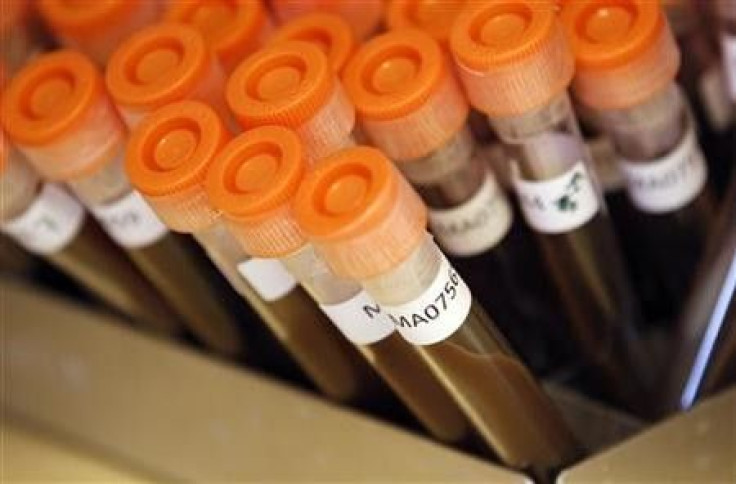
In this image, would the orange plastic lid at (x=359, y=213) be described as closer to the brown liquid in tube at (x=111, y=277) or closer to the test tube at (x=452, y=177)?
the test tube at (x=452, y=177)

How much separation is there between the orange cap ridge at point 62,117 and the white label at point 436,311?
0.43 ft

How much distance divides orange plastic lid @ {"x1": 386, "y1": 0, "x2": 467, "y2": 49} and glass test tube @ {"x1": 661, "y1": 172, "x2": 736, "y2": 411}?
0.13 meters

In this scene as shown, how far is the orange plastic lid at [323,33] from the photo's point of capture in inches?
20.6

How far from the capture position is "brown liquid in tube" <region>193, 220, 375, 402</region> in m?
0.53

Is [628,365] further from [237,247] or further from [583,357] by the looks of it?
[237,247]

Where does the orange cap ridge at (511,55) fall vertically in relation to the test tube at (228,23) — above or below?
below

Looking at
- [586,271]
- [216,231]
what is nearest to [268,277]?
[216,231]

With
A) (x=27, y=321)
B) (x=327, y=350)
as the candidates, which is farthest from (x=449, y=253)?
(x=27, y=321)

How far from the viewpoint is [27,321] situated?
0.63m

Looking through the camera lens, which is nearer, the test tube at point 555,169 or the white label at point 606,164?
the test tube at point 555,169

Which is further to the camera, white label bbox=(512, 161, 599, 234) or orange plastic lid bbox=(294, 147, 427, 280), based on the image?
white label bbox=(512, 161, 599, 234)

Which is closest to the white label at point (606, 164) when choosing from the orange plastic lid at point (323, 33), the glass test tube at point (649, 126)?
the glass test tube at point (649, 126)

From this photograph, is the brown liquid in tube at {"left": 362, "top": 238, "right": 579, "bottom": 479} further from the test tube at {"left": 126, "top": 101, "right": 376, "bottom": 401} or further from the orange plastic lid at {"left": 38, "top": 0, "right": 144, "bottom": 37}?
the orange plastic lid at {"left": 38, "top": 0, "right": 144, "bottom": 37}

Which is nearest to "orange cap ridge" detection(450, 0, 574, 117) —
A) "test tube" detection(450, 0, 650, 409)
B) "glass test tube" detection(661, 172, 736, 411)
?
"test tube" detection(450, 0, 650, 409)
